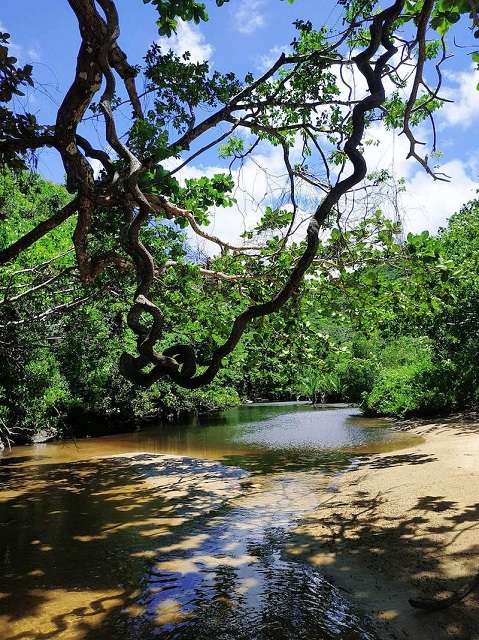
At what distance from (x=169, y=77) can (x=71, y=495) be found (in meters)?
7.21

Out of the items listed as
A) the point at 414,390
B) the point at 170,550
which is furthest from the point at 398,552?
the point at 414,390

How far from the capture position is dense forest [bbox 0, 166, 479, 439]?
756 centimetres

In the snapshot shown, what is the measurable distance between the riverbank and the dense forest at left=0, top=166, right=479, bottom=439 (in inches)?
100

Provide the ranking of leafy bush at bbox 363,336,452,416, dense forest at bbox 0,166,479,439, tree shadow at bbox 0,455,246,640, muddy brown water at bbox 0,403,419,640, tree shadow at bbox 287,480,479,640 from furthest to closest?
leafy bush at bbox 363,336,452,416
dense forest at bbox 0,166,479,439
tree shadow at bbox 0,455,246,640
muddy brown water at bbox 0,403,419,640
tree shadow at bbox 287,480,479,640

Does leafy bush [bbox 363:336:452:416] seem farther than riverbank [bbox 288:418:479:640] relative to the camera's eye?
Yes

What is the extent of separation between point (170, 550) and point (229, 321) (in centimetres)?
444

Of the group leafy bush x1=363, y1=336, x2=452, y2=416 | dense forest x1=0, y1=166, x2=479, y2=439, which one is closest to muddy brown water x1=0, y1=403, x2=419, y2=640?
dense forest x1=0, y1=166, x2=479, y2=439

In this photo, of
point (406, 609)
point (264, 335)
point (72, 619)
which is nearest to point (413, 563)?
point (406, 609)

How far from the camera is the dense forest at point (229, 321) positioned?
24.8ft

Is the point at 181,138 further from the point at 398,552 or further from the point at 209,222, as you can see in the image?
the point at 398,552

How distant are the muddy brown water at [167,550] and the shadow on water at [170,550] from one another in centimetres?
2

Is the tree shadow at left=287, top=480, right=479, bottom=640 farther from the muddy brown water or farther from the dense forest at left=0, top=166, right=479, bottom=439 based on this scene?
the dense forest at left=0, top=166, right=479, bottom=439

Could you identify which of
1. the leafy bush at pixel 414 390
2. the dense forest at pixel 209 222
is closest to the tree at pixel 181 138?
the dense forest at pixel 209 222

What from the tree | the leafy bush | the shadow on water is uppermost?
the tree
